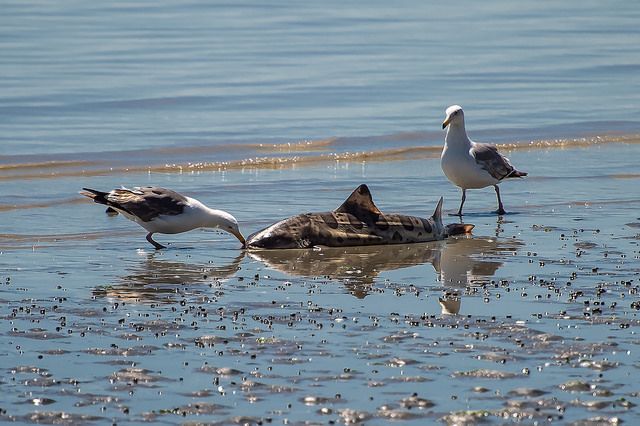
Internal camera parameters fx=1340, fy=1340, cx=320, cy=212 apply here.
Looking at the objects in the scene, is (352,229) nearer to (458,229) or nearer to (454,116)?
(458,229)

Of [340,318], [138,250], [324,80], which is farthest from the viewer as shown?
[324,80]

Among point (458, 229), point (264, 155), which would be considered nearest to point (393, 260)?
point (458, 229)

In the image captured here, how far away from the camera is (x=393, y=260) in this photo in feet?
36.3

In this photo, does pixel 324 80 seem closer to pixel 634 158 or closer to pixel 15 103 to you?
pixel 15 103

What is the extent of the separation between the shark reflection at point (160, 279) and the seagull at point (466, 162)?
345 cm

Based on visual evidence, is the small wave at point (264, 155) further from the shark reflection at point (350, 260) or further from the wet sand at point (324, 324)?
the shark reflection at point (350, 260)

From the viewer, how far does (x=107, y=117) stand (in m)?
23.1

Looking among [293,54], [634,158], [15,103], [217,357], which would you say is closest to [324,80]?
[293,54]

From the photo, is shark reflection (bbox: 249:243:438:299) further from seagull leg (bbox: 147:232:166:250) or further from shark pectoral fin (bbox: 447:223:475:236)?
seagull leg (bbox: 147:232:166:250)

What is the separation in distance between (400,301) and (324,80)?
18.2 meters

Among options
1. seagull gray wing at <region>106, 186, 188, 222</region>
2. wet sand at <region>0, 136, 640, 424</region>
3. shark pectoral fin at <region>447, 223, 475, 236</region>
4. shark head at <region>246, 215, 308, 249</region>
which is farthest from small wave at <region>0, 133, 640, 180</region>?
shark head at <region>246, 215, 308, 249</region>

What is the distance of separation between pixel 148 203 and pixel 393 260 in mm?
2324

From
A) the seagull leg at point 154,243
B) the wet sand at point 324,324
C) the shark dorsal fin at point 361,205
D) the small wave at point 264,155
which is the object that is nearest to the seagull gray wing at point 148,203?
the seagull leg at point 154,243

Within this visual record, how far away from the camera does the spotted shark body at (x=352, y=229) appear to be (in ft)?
38.5
